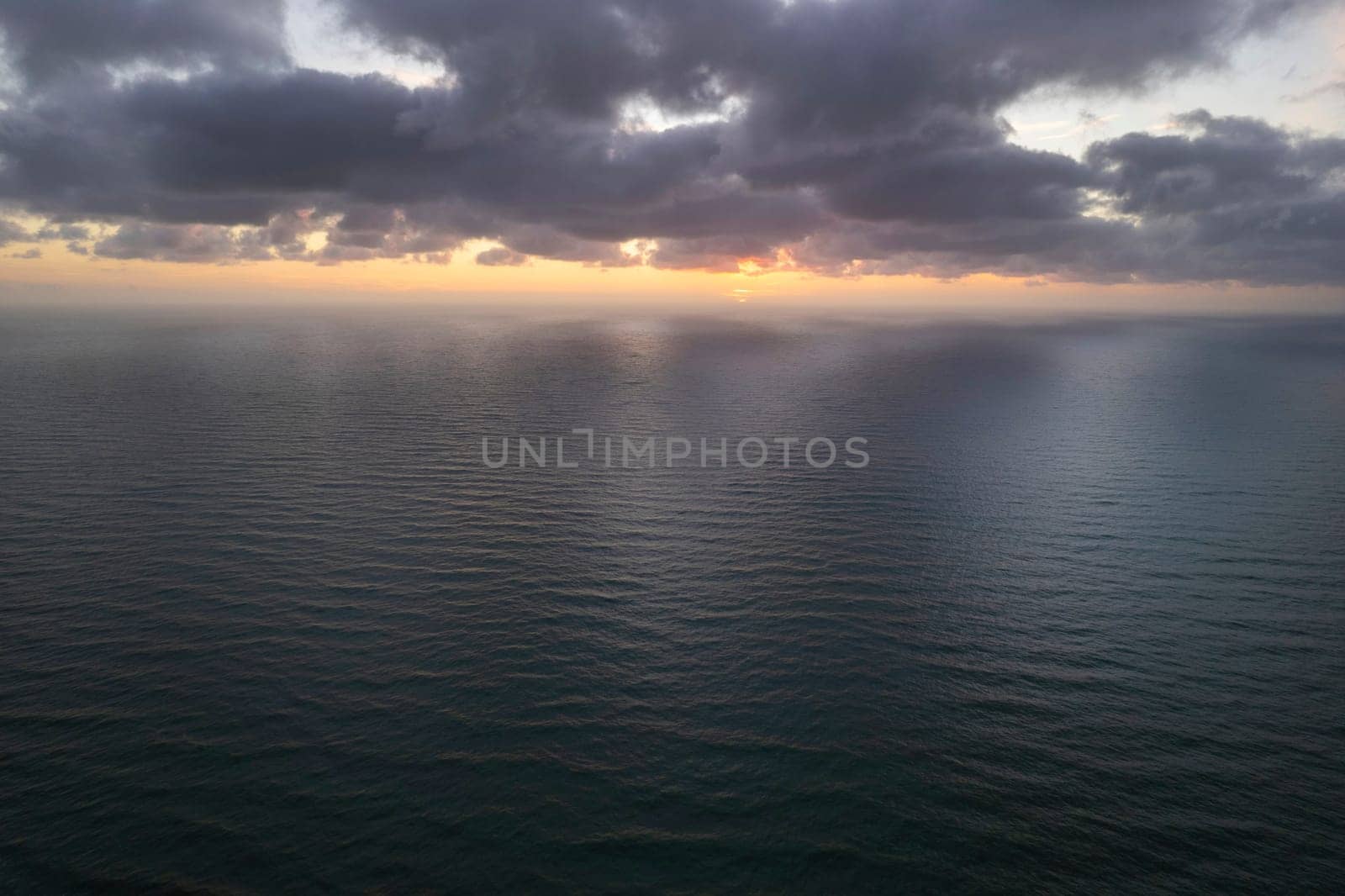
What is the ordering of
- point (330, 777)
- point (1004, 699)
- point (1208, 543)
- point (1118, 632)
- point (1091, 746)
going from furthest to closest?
point (1208, 543)
point (1118, 632)
point (1004, 699)
point (1091, 746)
point (330, 777)

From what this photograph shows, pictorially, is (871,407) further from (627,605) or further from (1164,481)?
(627,605)

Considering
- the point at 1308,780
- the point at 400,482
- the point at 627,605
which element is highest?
the point at 400,482

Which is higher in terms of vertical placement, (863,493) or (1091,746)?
(863,493)

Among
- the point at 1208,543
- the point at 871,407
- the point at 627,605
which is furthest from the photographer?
the point at 871,407

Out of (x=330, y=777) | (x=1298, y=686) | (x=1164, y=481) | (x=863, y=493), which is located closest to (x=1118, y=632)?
(x=1298, y=686)

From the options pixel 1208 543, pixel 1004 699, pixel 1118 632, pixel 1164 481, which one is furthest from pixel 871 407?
pixel 1004 699

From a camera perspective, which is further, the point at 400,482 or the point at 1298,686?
the point at 400,482

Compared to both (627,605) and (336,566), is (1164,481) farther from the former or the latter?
(336,566)
